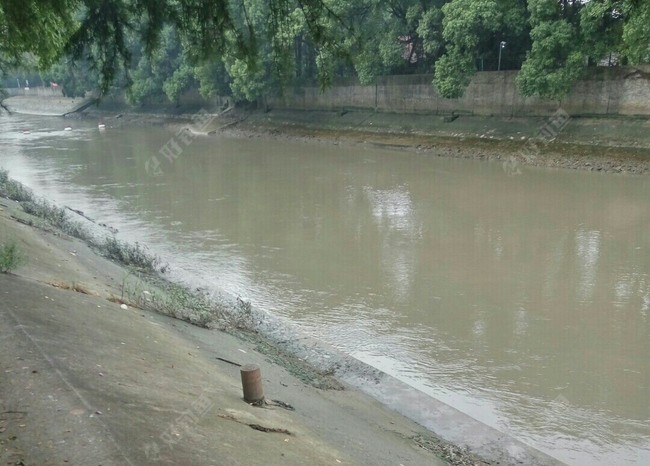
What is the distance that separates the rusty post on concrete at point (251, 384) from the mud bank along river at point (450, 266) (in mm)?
2628

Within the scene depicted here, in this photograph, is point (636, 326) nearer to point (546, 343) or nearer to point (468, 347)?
point (546, 343)

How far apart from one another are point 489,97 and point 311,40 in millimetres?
21832

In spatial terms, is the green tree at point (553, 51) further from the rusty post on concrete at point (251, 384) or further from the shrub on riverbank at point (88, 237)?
the rusty post on concrete at point (251, 384)

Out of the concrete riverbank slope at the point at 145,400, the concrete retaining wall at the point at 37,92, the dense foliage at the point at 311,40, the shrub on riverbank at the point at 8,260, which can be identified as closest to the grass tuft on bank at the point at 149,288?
the shrub on riverbank at the point at 8,260

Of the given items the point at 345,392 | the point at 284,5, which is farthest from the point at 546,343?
the point at 284,5

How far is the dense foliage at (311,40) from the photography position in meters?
4.97

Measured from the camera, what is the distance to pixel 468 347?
761 cm

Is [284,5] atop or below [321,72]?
atop

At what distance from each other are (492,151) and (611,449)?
17.8 metres

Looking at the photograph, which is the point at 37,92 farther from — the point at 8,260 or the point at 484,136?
the point at 8,260

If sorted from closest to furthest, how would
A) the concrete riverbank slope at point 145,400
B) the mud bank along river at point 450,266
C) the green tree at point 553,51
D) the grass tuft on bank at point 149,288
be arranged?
the concrete riverbank slope at point 145,400 < the mud bank along river at point 450,266 < the grass tuft on bank at point 149,288 < the green tree at point 553,51

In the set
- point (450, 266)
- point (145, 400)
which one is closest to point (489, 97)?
point (450, 266)

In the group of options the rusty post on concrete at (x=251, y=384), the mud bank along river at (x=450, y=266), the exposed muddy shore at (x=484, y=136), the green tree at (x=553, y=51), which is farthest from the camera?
the green tree at (x=553, y=51)

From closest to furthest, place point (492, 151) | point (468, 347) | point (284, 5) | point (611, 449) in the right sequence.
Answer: point (284, 5)
point (611, 449)
point (468, 347)
point (492, 151)
